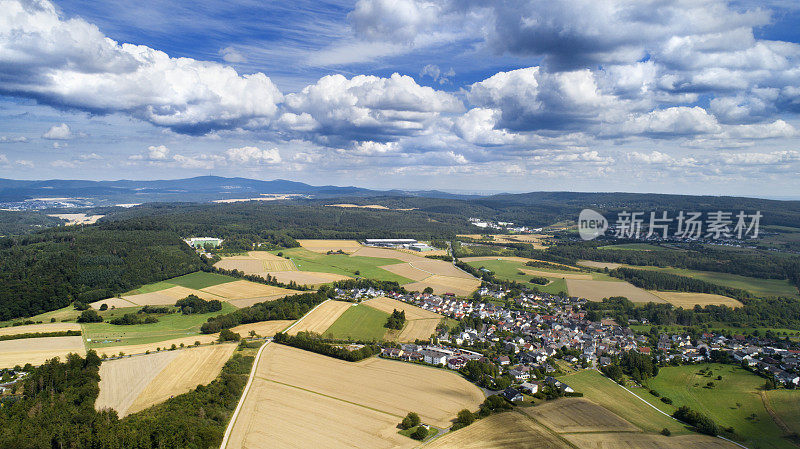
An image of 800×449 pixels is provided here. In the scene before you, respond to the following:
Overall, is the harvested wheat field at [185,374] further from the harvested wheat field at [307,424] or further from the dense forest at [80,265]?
the dense forest at [80,265]

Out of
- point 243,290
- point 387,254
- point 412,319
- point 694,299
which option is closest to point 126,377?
point 412,319

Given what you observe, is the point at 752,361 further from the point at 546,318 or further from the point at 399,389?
the point at 399,389

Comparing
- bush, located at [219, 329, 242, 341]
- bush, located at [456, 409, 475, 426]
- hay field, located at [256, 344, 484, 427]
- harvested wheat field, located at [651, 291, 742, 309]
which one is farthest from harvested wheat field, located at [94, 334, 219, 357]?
harvested wheat field, located at [651, 291, 742, 309]

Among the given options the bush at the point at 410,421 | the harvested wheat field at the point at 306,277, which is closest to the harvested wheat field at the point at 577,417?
the bush at the point at 410,421

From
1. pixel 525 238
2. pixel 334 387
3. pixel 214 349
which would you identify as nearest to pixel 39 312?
pixel 214 349

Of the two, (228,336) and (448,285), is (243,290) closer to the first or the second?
(228,336)

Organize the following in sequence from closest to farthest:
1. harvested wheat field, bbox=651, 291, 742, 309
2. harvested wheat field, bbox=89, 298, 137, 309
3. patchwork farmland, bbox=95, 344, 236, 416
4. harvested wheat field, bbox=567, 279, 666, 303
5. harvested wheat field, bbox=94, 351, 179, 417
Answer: harvested wheat field, bbox=94, 351, 179, 417, patchwork farmland, bbox=95, 344, 236, 416, harvested wheat field, bbox=89, 298, 137, 309, harvested wheat field, bbox=651, 291, 742, 309, harvested wheat field, bbox=567, 279, 666, 303

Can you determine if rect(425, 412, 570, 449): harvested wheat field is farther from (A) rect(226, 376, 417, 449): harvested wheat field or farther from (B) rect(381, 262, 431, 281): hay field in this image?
(B) rect(381, 262, 431, 281): hay field
